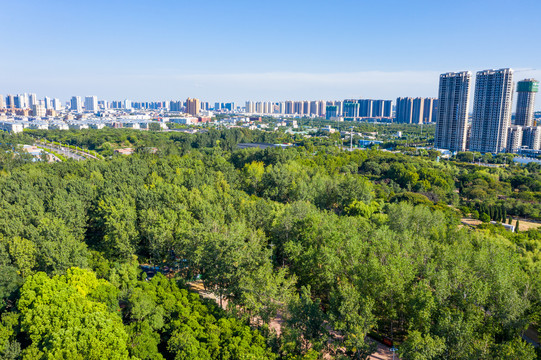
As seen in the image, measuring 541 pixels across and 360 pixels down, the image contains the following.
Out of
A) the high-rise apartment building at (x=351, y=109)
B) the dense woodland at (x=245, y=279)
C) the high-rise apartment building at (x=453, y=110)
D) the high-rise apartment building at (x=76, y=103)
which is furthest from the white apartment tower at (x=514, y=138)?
the high-rise apartment building at (x=76, y=103)

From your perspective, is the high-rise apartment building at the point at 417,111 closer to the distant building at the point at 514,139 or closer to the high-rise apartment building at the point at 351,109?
the high-rise apartment building at the point at 351,109

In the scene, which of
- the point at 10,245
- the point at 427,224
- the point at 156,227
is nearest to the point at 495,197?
the point at 427,224

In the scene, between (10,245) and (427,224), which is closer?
(10,245)

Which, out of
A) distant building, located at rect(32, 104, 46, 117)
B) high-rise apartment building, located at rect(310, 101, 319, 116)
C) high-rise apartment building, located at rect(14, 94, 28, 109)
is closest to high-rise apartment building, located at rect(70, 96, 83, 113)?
high-rise apartment building, located at rect(14, 94, 28, 109)

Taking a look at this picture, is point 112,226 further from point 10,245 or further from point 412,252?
point 412,252

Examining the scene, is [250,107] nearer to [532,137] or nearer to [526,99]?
[526,99]
